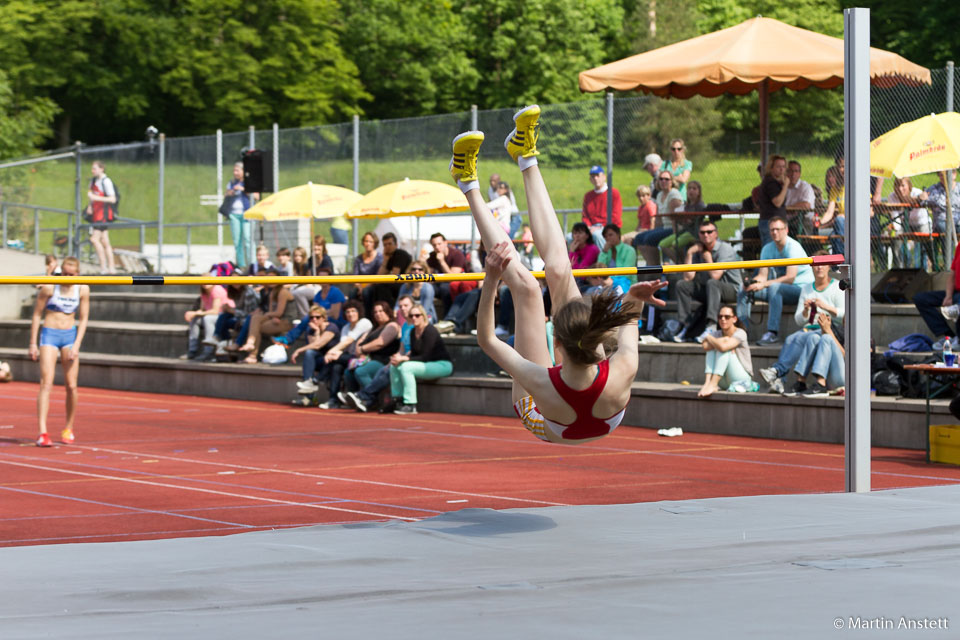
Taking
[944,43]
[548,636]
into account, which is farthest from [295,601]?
[944,43]

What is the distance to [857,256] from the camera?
8.12 meters

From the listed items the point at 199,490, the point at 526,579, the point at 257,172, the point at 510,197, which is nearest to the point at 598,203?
the point at 510,197

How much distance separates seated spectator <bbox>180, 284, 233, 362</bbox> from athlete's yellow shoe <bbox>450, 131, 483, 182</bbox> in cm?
1270

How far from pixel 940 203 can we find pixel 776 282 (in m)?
2.09

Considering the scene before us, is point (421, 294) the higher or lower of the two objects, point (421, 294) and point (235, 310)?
the higher

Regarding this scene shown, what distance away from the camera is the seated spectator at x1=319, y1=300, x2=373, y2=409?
16594mm

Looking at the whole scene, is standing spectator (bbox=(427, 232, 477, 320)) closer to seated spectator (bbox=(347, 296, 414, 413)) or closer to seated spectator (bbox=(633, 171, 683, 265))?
seated spectator (bbox=(347, 296, 414, 413))

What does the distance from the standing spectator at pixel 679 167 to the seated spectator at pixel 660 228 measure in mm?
174

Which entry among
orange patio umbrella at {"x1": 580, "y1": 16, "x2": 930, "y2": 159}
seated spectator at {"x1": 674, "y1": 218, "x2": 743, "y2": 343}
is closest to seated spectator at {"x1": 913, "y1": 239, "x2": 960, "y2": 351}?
seated spectator at {"x1": 674, "y1": 218, "x2": 743, "y2": 343}

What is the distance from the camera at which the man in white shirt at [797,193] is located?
51.4 ft

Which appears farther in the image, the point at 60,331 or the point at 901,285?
the point at 901,285

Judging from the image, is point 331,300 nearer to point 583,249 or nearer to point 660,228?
point 583,249

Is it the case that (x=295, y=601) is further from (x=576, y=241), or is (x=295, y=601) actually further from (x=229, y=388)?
(x=229, y=388)

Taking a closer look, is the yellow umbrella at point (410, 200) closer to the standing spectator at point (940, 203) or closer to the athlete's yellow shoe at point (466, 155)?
the standing spectator at point (940, 203)
